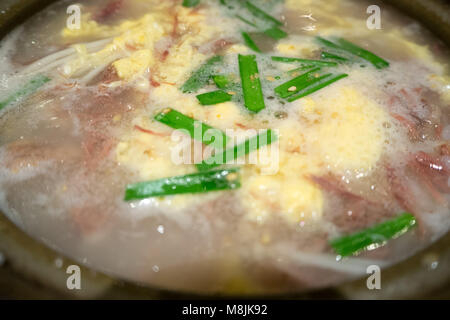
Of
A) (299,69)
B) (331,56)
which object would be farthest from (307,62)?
(331,56)

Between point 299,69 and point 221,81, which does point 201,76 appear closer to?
point 221,81

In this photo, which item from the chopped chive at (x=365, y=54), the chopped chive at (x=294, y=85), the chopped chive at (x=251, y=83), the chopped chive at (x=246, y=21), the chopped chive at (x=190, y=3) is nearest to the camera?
the chopped chive at (x=251, y=83)

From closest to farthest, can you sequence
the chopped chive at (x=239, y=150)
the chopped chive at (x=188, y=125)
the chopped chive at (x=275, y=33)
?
the chopped chive at (x=239, y=150) < the chopped chive at (x=188, y=125) < the chopped chive at (x=275, y=33)

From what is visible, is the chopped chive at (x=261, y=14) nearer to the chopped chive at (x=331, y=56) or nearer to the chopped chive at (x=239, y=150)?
the chopped chive at (x=331, y=56)

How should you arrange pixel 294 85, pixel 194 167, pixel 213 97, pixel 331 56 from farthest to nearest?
pixel 331 56, pixel 294 85, pixel 213 97, pixel 194 167

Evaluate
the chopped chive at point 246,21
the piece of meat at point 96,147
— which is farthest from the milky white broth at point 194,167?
the chopped chive at point 246,21

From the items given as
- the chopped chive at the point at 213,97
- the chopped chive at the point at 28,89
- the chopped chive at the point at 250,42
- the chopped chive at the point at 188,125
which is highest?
the chopped chive at the point at 250,42

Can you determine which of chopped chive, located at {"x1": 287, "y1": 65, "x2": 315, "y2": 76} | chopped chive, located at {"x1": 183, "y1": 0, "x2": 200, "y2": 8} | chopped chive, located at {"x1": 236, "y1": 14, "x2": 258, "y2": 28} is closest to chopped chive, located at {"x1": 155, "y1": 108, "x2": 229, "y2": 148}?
chopped chive, located at {"x1": 287, "y1": 65, "x2": 315, "y2": 76}
